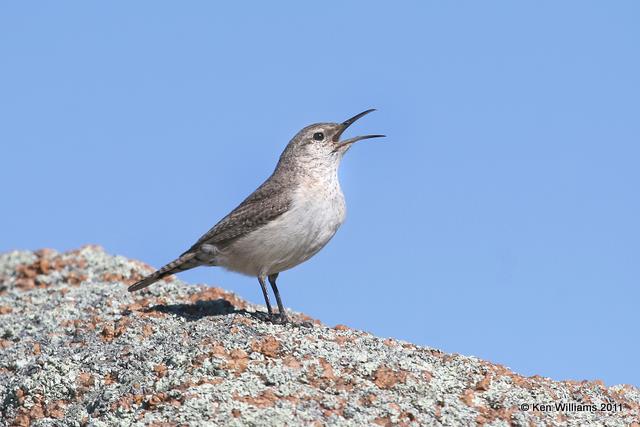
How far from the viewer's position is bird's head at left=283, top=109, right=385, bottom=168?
1020 centimetres

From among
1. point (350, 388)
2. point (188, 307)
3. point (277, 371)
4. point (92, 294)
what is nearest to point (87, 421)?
point (277, 371)

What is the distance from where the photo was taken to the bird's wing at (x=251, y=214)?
31.4 feet

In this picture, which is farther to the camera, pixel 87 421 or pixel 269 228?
pixel 269 228

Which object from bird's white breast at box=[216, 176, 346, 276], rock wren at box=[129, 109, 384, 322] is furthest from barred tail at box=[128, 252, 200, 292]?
bird's white breast at box=[216, 176, 346, 276]

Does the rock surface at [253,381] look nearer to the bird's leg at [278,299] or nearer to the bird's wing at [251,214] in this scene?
the bird's leg at [278,299]

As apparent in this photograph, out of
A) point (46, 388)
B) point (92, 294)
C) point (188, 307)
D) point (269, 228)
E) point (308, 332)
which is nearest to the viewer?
point (46, 388)

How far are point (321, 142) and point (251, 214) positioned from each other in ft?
3.90

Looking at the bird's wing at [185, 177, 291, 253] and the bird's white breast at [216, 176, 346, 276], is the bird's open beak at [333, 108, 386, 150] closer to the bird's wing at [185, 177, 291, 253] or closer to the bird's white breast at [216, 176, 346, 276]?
the bird's white breast at [216, 176, 346, 276]

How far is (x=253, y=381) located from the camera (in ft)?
24.9

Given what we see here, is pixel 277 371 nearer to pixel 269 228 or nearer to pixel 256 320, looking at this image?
pixel 256 320

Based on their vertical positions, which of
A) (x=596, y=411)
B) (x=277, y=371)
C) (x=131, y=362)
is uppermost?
(x=131, y=362)

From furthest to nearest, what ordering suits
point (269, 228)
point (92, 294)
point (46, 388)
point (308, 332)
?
point (92, 294) → point (269, 228) → point (308, 332) → point (46, 388)

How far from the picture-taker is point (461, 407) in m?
7.75

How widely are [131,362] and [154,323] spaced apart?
1.14 metres
